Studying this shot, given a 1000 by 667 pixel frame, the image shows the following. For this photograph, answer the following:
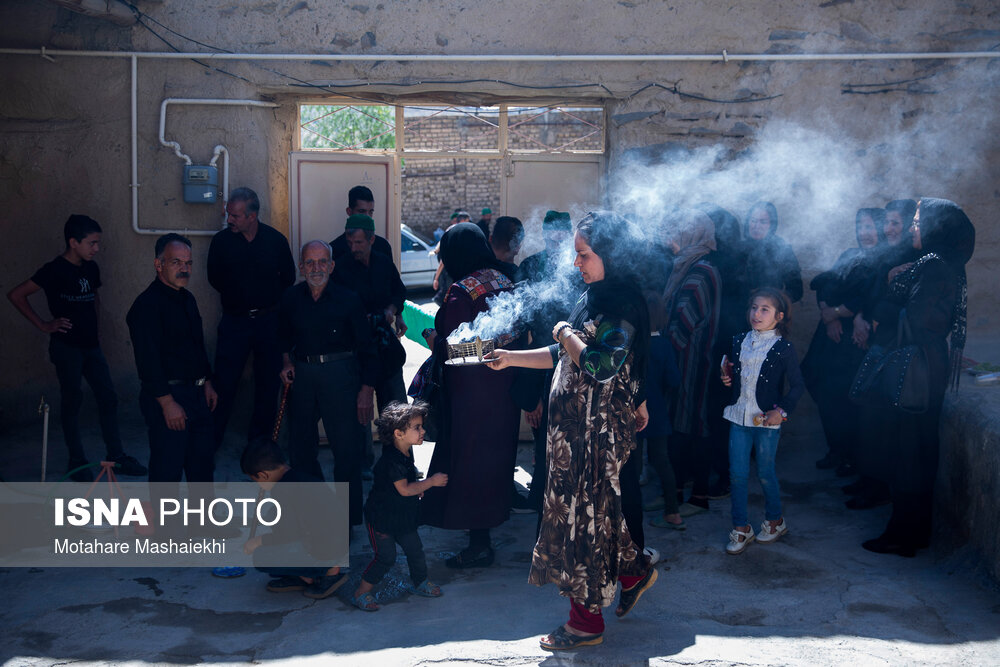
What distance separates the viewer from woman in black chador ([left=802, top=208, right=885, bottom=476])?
5664 mm

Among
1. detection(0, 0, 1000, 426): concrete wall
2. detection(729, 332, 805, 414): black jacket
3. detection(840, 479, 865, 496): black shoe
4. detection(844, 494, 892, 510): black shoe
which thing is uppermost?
detection(0, 0, 1000, 426): concrete wall

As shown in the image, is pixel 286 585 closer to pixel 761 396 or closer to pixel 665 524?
pixel 665 524

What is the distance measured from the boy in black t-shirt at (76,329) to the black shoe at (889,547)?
15.5ft

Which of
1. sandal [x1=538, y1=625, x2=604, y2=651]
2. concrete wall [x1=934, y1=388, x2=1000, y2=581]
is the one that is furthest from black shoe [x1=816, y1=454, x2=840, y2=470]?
sandal [x1=538, y1=625, x2=604, y2=651]

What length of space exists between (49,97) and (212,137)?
122cm

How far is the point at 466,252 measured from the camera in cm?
469

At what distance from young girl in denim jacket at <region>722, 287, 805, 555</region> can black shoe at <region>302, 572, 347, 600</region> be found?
211 cm

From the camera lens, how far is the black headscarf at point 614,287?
3.70 metres

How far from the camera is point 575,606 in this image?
384cm

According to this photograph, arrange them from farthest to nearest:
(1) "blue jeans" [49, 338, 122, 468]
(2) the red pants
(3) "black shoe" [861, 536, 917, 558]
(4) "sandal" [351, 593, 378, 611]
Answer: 1. (1) "blue jeans" [49, 338, 122, 468]
2. (3) "black shoe" [861, 536, 917, 558]
3. (4) "sandal" [351, 593, 378, 611]
4. (2) the red pants

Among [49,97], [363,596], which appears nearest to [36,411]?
[49,97]

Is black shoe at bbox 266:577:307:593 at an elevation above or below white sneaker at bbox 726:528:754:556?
below

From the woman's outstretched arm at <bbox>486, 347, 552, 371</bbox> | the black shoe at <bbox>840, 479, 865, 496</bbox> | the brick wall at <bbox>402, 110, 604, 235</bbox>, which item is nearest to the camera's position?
the woman's outstretched arm at <bbox>486, 347, 552, 371</bbox>

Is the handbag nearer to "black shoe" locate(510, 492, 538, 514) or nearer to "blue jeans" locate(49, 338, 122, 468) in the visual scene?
"black shoe" locate(510, 492, 538, 514)
